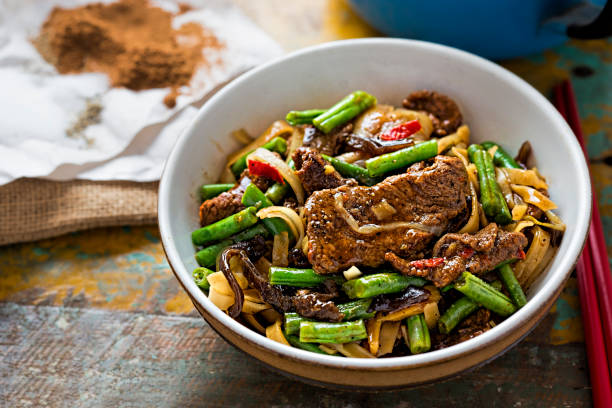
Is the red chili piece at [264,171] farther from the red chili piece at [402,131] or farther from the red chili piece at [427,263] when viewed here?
the red chili piece at [427,263]

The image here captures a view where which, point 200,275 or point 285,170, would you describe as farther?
point 285,170

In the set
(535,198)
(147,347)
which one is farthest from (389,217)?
(147,347)

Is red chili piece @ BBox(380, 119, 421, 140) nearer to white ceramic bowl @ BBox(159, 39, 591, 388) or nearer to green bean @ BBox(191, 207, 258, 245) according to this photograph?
white ceramic bowl @ BBox(159, 39, 591, 388)

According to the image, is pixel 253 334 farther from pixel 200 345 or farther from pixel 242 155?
pixel 242 155

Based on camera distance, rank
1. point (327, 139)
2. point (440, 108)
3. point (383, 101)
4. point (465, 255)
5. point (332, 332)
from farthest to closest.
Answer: point (383, 101) → point (440, 108) → point (327, 139) → point (465, 255) → point (332, 332)

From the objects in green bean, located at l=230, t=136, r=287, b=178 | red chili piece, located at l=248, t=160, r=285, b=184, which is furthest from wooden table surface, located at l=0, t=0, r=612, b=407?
red chili piece, located at l=248, t=160, r=285, b=184

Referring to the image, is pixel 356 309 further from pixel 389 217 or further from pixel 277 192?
pixel 277 192

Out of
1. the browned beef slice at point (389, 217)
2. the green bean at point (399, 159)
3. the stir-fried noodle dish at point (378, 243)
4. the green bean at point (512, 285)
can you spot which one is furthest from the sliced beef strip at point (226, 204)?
the green bean at point (512, 285)
